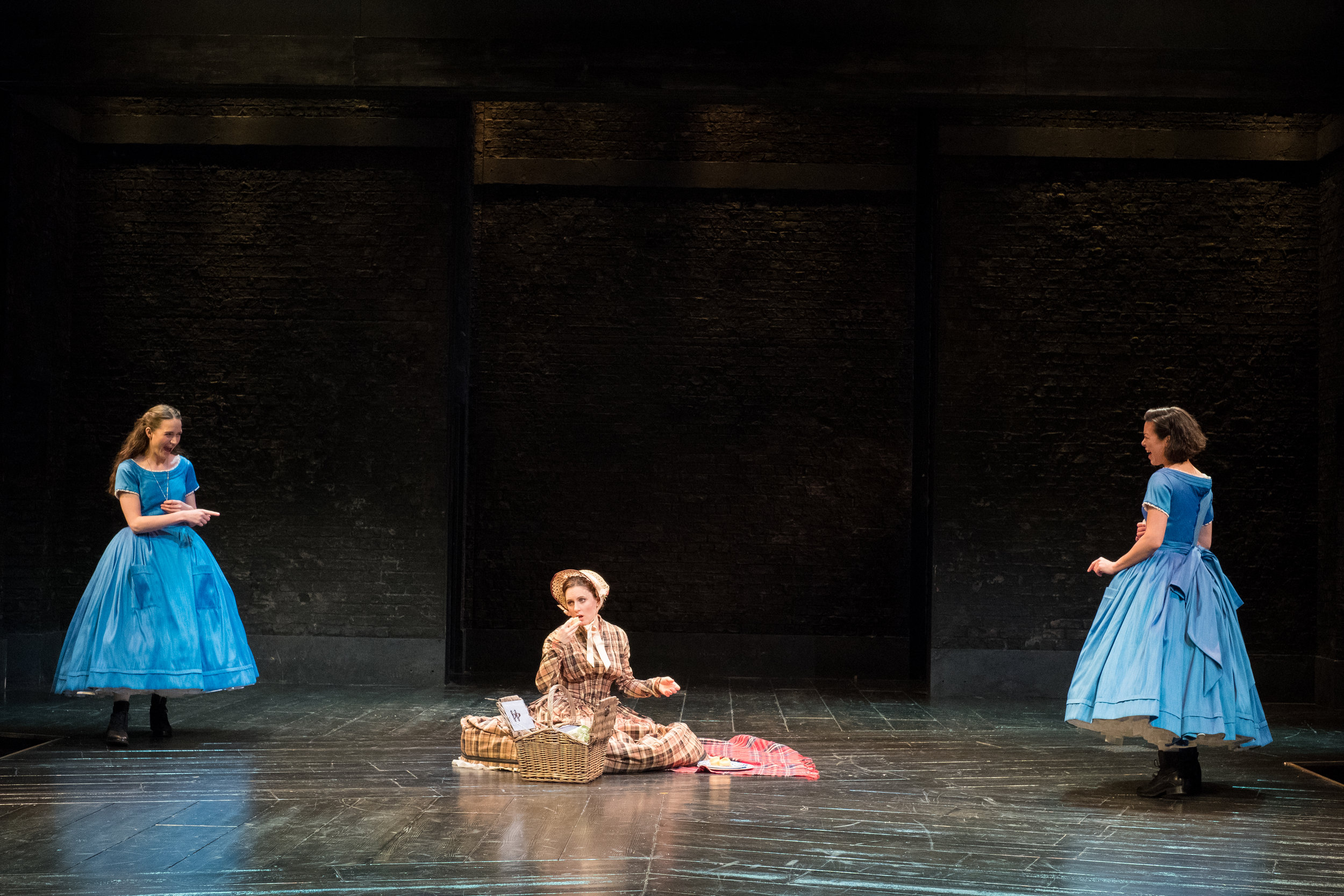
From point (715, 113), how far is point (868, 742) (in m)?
5.26

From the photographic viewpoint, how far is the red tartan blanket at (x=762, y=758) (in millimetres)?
5113

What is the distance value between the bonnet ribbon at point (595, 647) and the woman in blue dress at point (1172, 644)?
190 centimetres

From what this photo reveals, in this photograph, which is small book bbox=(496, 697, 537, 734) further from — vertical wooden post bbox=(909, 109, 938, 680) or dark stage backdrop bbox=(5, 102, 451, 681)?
vertical wooden post bbox=(909, 109, 938, 680)

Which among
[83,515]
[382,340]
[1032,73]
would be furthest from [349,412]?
[1032,73]

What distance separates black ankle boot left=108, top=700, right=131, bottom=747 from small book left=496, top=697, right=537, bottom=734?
1.96 meters

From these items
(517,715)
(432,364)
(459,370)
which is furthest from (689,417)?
(517,715)

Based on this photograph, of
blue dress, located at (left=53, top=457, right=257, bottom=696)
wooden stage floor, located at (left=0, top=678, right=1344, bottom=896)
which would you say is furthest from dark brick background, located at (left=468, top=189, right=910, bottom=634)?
blue dress, located at (left=53, top=457, right=257, bottom=696)

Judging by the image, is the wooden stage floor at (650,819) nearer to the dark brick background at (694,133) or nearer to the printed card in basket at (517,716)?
the printed card in basket at (517,716)

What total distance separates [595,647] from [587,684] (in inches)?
6.9

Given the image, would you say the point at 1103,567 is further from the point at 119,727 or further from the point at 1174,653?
the point at 119,727

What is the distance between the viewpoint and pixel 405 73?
6996mm

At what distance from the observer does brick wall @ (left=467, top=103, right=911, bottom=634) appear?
9.21m

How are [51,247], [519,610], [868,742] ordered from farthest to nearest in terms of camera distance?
1. [519,610]
2. [51,247]
3. [868,742]

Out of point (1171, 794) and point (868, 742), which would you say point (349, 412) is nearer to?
point (868, 742)
